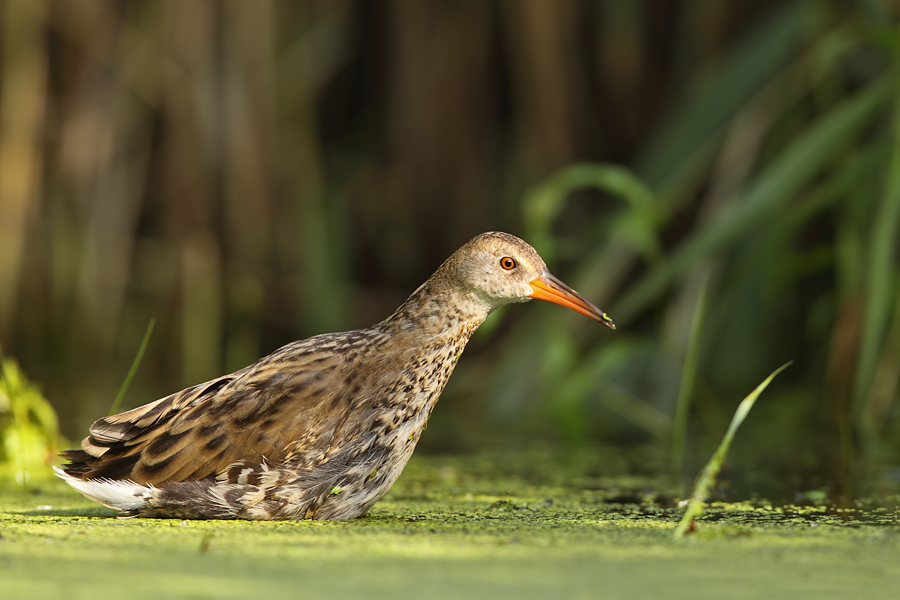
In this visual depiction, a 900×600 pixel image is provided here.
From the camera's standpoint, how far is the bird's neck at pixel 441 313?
3420 mm

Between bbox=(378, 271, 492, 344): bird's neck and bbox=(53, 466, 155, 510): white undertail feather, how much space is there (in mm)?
849

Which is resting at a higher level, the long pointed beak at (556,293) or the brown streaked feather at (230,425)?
the long pointed beak at (556,293)

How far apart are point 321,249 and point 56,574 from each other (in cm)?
510

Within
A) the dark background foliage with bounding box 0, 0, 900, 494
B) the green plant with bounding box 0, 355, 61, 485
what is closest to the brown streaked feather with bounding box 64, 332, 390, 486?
the green plant with bounding box 0, 355, 61, 485

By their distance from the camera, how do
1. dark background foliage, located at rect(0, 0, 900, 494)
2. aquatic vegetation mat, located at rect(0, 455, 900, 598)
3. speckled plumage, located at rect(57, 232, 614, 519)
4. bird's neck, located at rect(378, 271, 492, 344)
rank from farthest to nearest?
dark background foliage, located at rect(0, 0, 900, 494), bird's neck, located at rect(378, 271, 492, 344), speckled plumage, located at rect(57, 232, 614, 519), aquatic vegetation mat, located at rect(0, 455, 900, 598)

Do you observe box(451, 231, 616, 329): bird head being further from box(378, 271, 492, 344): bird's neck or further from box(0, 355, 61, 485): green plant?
box(0, 355, 61, 485): green plant

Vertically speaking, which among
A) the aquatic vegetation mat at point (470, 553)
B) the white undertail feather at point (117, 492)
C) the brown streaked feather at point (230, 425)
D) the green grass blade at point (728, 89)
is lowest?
the aquatic vegetation mat at point (470, 553)

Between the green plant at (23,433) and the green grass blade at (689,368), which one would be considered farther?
the green plant at (23,433)

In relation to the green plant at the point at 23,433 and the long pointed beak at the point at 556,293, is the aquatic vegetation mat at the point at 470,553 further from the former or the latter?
the long pointed beak at the point at 556,293

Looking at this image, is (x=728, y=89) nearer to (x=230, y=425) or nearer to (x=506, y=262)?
(x=506, y=262)

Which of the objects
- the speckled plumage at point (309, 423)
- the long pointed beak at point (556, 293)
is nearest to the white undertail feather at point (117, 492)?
the speckled plumage at point (309, 423)

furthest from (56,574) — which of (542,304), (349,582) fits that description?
(542,304)

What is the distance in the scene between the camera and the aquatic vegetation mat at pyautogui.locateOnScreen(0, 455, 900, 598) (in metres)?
2.22

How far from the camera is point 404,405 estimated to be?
328cm
